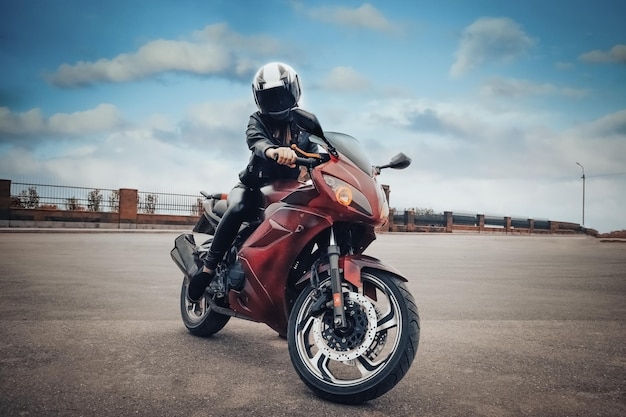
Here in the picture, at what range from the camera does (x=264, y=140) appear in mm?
3436

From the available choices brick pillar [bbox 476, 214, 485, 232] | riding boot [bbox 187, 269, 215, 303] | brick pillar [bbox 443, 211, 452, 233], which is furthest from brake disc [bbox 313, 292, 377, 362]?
brick pillar [bbox 476, 214, 485, 232]

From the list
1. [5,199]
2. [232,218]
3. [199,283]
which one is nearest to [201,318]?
[199,283]

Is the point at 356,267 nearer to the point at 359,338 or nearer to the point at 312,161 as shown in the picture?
the point at 359,338

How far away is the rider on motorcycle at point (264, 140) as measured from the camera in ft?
11.6

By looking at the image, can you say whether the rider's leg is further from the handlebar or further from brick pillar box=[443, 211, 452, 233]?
brick pillar box=[443, 211, 452, 233]

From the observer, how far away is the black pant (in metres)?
3.76

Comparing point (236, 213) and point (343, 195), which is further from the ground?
point (343, 195)

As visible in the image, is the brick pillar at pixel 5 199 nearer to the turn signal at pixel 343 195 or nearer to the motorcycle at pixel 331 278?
the motorcycle at pixel 331 278

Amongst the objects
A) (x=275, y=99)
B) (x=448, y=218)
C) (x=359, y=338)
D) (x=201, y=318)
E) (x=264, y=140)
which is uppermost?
(x=275, y=99)

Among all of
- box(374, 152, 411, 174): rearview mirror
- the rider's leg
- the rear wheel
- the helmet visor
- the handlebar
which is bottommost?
the rear wheel

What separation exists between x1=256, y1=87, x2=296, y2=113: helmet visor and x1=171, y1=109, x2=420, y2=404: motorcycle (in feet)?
1.75

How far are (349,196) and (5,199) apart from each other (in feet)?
117

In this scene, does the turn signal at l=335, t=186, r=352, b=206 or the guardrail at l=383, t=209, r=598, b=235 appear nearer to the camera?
the turn signal at l=335, t=186, r=352, b=206

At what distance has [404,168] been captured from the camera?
3.43 meters
